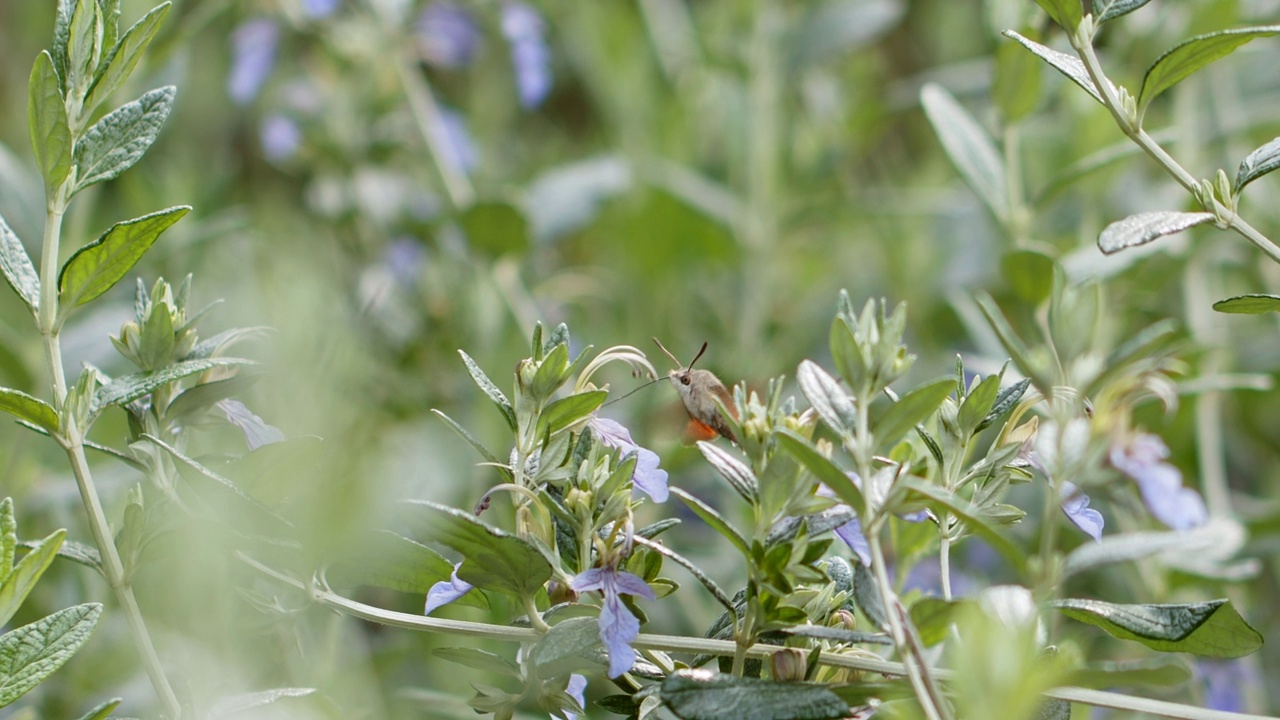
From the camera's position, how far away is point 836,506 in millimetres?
444

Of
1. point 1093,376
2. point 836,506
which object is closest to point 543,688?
point 836,506

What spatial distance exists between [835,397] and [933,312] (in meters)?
0.88

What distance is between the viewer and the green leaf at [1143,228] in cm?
44

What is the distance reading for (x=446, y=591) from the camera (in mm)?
457

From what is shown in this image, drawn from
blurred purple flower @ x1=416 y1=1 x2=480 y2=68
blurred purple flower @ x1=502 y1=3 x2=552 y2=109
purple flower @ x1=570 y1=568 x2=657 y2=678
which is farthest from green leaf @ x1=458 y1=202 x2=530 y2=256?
purple flower @ x1=570 y1=568 x2=657 y2=678

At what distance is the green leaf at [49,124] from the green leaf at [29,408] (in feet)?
0.28

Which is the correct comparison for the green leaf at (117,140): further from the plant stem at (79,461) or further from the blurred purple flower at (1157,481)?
the blurred purple flower at (1157,481)

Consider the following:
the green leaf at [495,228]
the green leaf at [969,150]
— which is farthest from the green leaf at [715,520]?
the green leaf at [495,228]

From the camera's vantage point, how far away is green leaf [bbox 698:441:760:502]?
0.43 m

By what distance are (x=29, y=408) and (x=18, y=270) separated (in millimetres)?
70

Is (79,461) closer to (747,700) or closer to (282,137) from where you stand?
(747,700)

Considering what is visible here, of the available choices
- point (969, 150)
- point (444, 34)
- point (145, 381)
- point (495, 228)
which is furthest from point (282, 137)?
point (145, 381)

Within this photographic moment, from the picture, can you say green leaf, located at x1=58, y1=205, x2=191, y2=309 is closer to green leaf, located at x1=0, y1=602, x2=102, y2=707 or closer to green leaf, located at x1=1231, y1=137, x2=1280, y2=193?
green leaf, located at x1=0, y1=602, x2=102, y2=707

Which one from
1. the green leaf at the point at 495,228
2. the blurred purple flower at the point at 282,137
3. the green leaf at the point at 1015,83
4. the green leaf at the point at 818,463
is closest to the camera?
the green leaf at the point at 818,463
